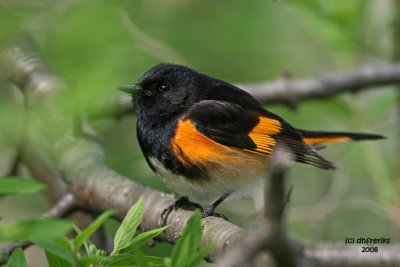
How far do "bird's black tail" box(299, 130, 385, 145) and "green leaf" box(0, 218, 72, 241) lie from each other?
276 centimetres

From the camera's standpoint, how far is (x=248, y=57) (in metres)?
4.37

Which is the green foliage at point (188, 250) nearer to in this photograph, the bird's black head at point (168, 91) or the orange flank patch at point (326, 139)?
the bird's black head at point (168, 91)

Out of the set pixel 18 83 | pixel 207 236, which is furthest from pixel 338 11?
pixel 207 236

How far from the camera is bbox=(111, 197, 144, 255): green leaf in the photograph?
1568 mm

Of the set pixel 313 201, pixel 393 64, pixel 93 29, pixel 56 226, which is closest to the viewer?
pixel 56 226

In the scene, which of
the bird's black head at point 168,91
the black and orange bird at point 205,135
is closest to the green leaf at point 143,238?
the black and orange bird at point 205,135

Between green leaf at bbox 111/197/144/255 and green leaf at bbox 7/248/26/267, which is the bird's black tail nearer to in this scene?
green leaf at bbox 111/197/144/255

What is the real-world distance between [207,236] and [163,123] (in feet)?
4.07

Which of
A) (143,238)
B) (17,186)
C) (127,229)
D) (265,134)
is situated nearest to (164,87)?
(265,134)

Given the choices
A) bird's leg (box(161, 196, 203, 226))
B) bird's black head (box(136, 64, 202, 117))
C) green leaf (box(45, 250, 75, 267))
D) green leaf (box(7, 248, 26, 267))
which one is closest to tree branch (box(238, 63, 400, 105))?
bird's black head (box(136, 64, 202, 117))

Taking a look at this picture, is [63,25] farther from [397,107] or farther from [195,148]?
[397,107]

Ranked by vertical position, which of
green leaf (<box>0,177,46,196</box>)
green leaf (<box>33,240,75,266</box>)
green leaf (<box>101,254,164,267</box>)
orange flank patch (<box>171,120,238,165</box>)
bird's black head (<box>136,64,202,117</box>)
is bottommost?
orange flank patch (<box>171,120,238,165</box>)

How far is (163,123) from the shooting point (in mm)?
3320

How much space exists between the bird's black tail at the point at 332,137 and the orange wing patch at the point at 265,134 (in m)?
0.36
